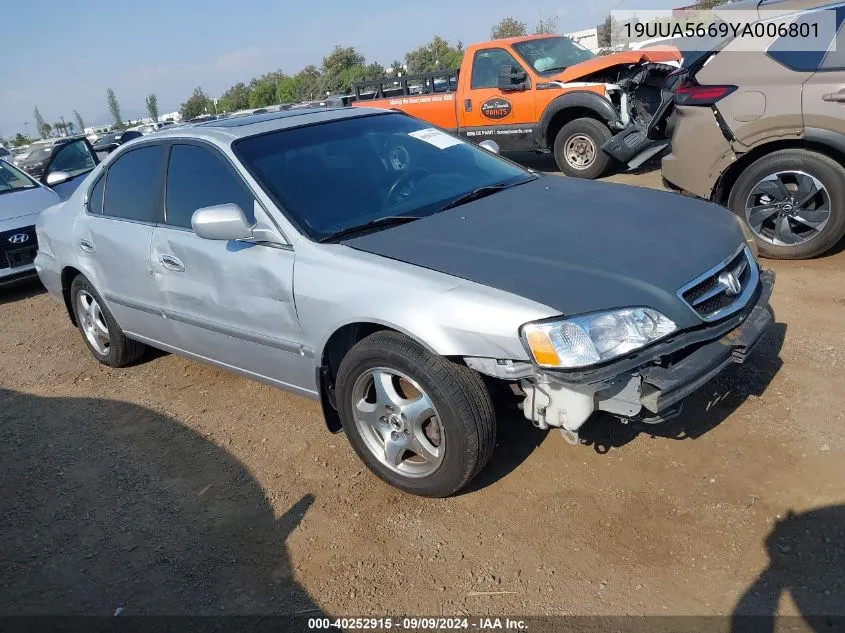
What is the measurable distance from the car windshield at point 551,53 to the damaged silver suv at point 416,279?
19.5ft

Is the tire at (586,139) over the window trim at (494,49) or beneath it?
beneath

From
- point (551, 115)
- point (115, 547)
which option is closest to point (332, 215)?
point (115, 547)

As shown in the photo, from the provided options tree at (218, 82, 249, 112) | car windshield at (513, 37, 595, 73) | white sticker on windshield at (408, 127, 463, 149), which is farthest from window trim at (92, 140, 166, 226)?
tree at (218, 82, 249, 112)

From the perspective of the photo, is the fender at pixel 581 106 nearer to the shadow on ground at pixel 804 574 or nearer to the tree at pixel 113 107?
the shadow on ground at pixel 804 574

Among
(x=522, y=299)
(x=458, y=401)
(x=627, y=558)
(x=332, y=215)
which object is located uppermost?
(x=332, y=215)

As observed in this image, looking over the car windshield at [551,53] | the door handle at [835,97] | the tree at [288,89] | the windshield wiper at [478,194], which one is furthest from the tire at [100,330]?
the tree at [288,89]

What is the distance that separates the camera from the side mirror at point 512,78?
30.5 feet

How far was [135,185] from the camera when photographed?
426 centimetres

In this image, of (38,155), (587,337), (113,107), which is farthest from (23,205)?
(113,107)

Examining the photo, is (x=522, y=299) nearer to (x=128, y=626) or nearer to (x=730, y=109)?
(x=128, y=626)

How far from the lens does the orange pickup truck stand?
8.70 metres

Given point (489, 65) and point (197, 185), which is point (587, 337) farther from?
point (489, 65)

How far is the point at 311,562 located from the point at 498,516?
2.68ft

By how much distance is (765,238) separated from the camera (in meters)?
5.30
